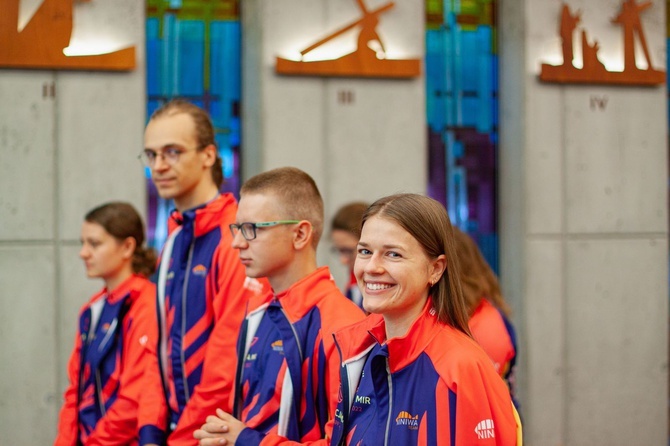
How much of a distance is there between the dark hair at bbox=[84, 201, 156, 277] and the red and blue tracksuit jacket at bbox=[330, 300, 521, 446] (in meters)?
2.34

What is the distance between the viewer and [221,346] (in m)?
3.36

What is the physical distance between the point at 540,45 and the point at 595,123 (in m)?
0.85

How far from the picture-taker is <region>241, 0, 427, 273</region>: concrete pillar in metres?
7.32

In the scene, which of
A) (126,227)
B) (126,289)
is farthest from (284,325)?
(126,227)

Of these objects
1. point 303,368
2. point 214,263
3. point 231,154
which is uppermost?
point 231,154

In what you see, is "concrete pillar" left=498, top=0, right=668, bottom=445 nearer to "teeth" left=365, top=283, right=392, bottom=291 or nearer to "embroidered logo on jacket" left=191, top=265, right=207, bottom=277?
"embroidered logo on jacket" left=191, top=265, right=207, bottom=277

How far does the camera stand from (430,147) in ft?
26.5

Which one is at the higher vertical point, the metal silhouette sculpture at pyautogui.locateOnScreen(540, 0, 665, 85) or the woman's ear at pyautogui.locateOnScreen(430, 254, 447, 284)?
the metal silhouette sculpture at pyautogui.locateOnScreen(540, 0, 665, 85)

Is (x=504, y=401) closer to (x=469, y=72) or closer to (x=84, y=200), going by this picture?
(x=84, y=200)

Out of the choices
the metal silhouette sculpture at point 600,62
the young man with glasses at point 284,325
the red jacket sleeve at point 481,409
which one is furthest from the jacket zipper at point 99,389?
the metal silhouette sculpture at point 600,62

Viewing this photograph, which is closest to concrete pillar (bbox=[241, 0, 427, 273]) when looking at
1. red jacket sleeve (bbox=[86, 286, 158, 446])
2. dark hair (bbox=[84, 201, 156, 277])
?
dark hair (bbox=[84, 201, 156, 277])

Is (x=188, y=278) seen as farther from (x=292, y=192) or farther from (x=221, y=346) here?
(x=292, y=192)

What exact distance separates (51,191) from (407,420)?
516 centimetres

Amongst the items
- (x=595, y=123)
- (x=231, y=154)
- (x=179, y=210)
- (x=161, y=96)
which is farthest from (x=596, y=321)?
(x=179, y=210)
